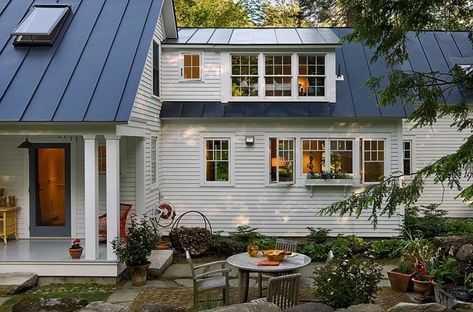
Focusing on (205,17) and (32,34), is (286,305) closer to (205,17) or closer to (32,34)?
(32,34)

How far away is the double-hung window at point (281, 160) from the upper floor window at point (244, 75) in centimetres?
151

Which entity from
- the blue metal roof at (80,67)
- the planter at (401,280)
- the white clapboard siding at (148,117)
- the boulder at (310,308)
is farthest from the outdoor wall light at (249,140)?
the boulder at (310,308)

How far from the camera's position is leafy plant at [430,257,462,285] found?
7.79 metres

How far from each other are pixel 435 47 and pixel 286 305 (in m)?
13.0

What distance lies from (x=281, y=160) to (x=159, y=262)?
457 cm

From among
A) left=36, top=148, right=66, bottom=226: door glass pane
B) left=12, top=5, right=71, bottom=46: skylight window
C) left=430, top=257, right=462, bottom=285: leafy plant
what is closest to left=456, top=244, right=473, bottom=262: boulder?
left=430, top=257, right=462, bottom=285: leafy plant

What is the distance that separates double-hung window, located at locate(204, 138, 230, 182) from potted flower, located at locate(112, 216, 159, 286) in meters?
4.13

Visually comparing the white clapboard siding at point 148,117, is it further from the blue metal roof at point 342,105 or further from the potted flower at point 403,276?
the potted flower at point 403,276

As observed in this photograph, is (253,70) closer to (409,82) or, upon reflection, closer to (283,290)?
(409,82)

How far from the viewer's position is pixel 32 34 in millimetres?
10188

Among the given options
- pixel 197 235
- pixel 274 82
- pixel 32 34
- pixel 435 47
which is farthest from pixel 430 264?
pixel 435 47

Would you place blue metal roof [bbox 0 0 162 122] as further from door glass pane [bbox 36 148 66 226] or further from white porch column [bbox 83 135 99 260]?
door glass pane [bbox 36 148 66 226]

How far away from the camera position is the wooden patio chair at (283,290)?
6234 millimetres

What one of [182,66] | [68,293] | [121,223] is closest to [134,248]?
[68,293]
